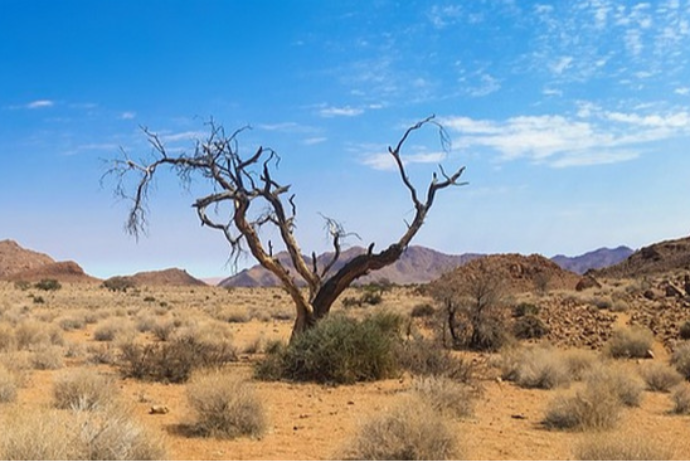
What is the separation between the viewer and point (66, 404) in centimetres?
1118

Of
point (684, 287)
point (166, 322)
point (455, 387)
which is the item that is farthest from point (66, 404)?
point (684, 287)

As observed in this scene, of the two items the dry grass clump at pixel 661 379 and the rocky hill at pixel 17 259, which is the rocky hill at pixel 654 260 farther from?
the rocky hill at pixel 17 259

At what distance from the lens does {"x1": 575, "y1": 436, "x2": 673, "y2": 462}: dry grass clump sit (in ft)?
22.3

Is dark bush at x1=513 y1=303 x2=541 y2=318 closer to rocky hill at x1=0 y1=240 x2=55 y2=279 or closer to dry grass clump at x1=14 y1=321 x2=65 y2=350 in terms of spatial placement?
dry grass clump at x1=14 y1=321 x2=65 y2=350

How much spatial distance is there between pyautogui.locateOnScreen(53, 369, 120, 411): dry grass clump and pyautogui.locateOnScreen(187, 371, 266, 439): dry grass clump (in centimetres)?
189

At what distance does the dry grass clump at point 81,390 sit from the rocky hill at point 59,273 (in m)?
120

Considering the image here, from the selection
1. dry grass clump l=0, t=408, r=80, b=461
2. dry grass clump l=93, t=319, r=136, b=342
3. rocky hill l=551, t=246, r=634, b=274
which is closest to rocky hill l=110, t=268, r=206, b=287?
rocky hill l=551, t=246, r=634, b=274

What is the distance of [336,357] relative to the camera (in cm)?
1459

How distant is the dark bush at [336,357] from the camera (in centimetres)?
1455

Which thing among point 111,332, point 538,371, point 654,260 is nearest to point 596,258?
point 654,260

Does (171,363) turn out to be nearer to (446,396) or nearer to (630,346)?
(446,396)

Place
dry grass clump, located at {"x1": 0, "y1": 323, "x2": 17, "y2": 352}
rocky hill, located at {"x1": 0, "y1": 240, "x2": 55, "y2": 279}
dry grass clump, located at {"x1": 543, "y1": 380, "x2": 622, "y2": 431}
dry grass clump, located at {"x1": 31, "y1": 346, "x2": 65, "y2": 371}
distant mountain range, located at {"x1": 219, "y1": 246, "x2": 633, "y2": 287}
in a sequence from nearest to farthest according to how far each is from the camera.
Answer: dry grass clump, located at {"x1": 543, "y1": 380, "x2": 622, "y2": 431}, dry grass clump, located at {"x1": 31, "y1": 346, "x2": 65, "y2": 371}, dry grass clump, located at {"x1": 0, "y1": 323, "x2": 17, "y2": 352}, rocky hill, located at {"x1": 0, "y1": 240, "x2": 55, "y2": 279}, distant mountain range, located at {"x1": 219, "y1": 246, "x2": 633, "y2": 287}

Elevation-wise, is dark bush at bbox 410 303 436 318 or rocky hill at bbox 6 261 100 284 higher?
A: rocky hill at bbox 6 261 100 284

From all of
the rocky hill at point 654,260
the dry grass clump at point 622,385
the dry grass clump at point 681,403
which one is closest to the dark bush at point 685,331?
the dry grass clump at point 622,385
